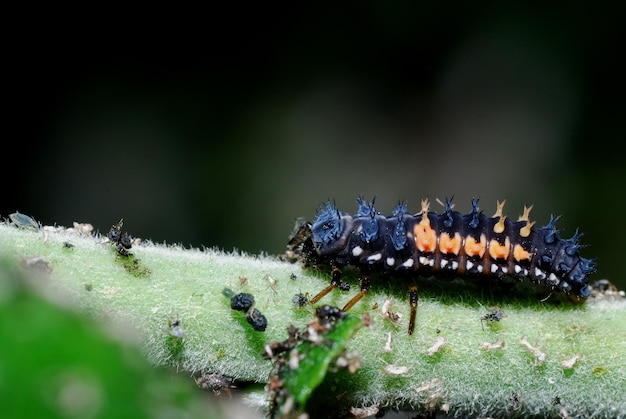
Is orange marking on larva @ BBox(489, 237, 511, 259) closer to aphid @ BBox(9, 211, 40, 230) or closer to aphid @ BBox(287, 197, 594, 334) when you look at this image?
aphid @ BBox(287, 197, 594, 334)

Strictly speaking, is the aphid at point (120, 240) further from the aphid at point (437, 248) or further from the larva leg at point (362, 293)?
the larva leg at point (362, 293)

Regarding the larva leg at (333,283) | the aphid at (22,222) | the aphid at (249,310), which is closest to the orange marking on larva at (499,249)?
the larva leg at (333,283)

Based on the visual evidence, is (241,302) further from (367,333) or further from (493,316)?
(493,316)

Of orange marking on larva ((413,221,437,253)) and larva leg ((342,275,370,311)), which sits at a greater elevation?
orange marking on larva ((413,221,437,253))

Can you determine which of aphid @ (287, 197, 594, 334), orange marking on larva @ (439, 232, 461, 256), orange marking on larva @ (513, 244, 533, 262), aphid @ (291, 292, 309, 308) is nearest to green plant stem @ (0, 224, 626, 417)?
aphid @ (291, 292, 309, 308)

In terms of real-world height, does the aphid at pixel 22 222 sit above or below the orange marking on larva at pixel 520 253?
above

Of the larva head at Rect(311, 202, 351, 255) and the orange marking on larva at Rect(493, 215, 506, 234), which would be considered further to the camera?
the orange marking on larva at Rect(493, 215, 506, 234)
